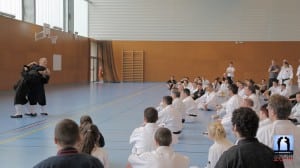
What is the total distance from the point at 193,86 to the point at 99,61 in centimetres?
1756

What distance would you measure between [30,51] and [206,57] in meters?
16.1

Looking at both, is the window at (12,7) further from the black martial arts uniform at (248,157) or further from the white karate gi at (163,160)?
the black martial arts uniform at (248,157)

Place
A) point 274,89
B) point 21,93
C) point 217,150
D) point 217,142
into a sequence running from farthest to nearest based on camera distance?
1. point 274,89
2. point 21,93
3. point 217,142
4. point 217,150

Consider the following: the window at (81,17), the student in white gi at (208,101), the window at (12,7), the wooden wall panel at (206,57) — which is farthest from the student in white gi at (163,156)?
the wooden wall panel at (206,57)

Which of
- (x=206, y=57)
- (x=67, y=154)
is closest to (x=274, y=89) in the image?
(x=67, y=154)

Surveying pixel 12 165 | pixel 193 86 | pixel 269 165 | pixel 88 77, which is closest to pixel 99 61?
pixel 88 77

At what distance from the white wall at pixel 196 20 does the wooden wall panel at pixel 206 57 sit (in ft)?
1.90

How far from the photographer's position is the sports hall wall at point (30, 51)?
19016mm

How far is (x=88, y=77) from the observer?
32.2 metres

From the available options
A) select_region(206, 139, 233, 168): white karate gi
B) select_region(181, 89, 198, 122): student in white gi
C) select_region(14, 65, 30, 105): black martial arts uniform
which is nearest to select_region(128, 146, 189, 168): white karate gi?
select_region(206, 139, 233, 168): white karate gi

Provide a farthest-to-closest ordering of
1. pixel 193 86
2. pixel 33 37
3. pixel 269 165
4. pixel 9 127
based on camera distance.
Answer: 1. pixel 33 37
2. pixel 193 86
3. pixel 9 127
4. pixel 269 165

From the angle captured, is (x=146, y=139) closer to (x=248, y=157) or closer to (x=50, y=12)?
(x=248, y=157)

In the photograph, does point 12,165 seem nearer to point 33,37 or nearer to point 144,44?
point 33,37

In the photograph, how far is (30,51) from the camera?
71.1ft
